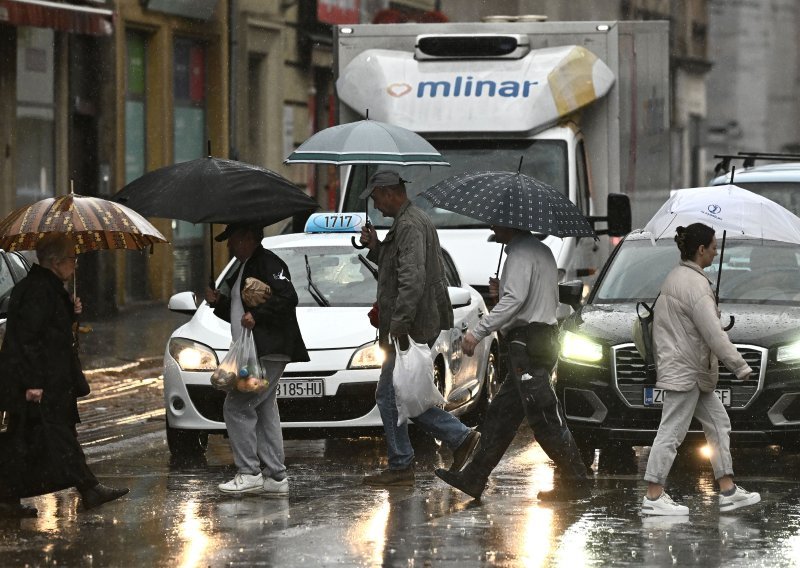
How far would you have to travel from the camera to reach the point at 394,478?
10922 mm

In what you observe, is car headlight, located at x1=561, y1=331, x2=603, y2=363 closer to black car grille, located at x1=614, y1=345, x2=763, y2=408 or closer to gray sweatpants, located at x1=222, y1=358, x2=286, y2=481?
black car grille, located at x1=614, y1=345, x2=763, y2=408

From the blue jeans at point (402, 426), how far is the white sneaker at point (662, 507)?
1425 millimetres

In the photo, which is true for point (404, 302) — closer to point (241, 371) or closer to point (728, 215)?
point (241, 371)

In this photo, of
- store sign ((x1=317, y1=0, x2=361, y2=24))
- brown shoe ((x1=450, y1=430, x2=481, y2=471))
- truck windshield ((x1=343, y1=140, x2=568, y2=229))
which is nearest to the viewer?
brown shoe ((x1=450, y1=430, x2=481, y2=471))

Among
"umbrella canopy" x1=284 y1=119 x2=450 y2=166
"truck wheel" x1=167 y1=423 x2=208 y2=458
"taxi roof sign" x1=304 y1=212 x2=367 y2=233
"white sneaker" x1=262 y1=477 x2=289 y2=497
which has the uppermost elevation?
"umbrella canopy" x1=284 y1=119 x2=450 y2=166

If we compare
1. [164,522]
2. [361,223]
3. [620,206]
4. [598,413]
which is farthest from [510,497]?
[620,206]

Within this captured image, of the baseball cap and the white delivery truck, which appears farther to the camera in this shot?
the white delivery truck

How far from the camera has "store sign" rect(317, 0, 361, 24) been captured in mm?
32438

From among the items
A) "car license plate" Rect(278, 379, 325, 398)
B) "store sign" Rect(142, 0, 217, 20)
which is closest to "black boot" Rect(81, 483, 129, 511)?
"car license plate" Rect(278, 379, 325, 398)

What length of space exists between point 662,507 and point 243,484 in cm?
241

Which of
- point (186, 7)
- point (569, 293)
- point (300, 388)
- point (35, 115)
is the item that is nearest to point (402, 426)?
point (300, 388)

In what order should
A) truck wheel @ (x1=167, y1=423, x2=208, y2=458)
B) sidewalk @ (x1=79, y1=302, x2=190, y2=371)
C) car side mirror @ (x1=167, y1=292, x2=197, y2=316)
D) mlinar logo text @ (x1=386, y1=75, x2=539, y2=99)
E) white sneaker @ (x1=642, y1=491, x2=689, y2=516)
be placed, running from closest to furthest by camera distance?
white sneaker @ (x1=642, y1=491, x2=689, y2=516) < truck wheel @ (x1=167, y1=423, x2=208, y2=458) < car side mirror @ (x1=167, y1=292, x2=197, y2=316) < mlinar logo text @ (x1=386, y1=75, x2=539, y2=99) < sidewalk @ (x1=79, y1=302, x2=190, y2=371)

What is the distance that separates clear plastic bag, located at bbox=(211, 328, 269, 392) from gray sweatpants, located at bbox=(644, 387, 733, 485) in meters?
2.24

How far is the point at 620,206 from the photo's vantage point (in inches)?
629
